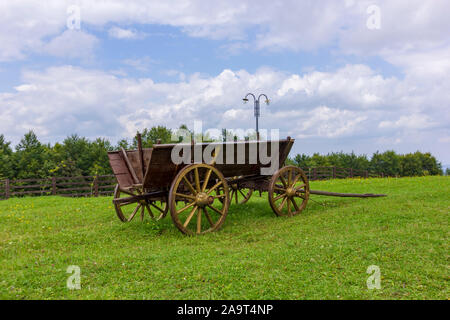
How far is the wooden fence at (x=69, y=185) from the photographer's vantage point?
17750mm

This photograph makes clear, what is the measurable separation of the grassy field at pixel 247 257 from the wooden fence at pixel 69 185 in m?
10.9

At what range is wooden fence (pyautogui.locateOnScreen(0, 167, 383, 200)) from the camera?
17.8m

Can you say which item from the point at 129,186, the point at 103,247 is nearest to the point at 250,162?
the point at 129,186

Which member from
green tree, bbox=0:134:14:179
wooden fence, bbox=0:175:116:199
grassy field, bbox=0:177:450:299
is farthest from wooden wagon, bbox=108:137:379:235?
green tree, bbox=0:134:14:179

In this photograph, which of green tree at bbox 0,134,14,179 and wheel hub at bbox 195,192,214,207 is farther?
green tree at bbox 0,134,14,179

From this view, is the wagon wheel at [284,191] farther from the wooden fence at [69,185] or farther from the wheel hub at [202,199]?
the wooden fence at [69,185]

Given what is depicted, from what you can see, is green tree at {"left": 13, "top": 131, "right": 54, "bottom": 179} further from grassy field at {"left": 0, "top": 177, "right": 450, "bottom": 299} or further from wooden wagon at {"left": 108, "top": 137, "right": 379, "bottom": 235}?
wooden wagon at {"left": 108, "top": 137, "right": 379, "bottom": 235}

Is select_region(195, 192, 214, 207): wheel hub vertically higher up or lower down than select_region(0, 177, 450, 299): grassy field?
higher up

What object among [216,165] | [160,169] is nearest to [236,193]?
[216,165]

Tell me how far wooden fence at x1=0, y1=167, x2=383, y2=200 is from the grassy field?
1088cm

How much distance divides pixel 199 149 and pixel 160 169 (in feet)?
2.85

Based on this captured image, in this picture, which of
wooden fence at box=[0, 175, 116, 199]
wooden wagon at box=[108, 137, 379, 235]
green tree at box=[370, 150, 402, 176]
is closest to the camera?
wooden wagon at box=[108, 137, 379, 235]

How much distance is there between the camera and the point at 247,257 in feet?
16.3

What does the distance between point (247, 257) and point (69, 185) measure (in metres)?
27.5
